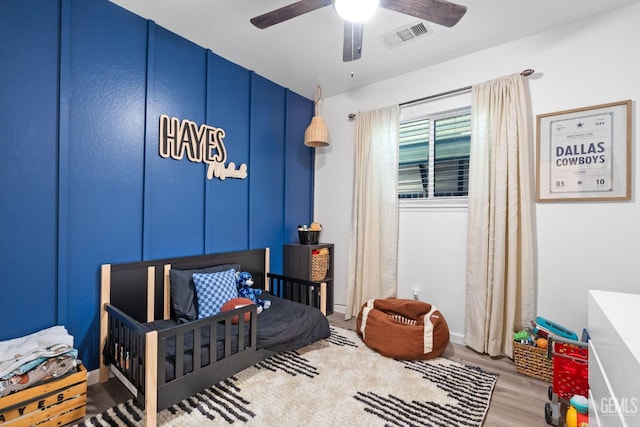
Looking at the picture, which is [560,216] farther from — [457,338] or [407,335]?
[407,335]

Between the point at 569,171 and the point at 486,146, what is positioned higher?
the point at 486,146

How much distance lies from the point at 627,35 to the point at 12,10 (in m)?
4.11

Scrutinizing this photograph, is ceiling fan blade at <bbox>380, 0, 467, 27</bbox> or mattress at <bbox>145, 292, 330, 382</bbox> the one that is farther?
mattress at <bbox>145, 292, 330, 382</bbox>

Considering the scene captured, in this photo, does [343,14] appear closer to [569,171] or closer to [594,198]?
[569,171]

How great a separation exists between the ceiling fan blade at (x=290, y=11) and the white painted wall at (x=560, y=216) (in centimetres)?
174

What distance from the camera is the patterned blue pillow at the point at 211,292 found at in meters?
2.29

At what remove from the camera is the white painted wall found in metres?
2.10

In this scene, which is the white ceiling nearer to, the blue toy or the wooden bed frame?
the wooden bed frame

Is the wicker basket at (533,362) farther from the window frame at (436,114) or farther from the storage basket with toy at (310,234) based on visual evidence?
the storage basket with toy at (310,234)

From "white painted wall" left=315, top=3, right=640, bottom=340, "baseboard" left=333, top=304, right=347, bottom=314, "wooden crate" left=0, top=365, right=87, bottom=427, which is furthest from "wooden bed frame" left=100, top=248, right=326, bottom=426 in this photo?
"white painted wall" left=315, top=3, right=640, bottom=340

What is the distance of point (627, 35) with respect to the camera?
210 cm

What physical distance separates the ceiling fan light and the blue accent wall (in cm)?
162

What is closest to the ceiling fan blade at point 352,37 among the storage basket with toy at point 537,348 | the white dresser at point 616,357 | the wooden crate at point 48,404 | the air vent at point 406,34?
the air vent at point 406,34

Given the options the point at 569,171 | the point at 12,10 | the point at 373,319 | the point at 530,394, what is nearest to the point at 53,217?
the point at 12,10
